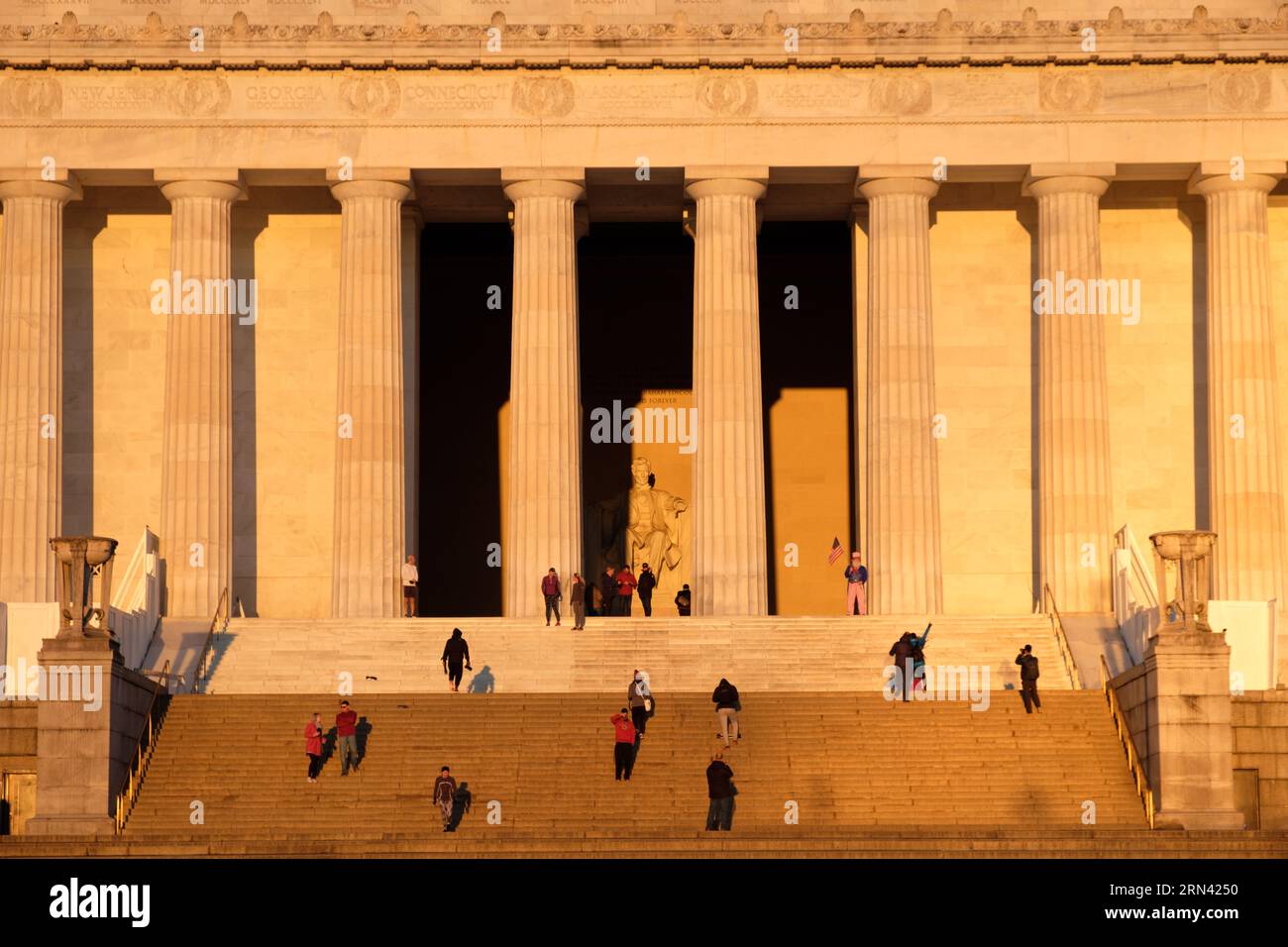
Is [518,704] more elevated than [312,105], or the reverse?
[312,105]

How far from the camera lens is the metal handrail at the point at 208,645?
54.5 m

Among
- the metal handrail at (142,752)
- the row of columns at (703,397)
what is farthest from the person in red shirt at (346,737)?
the row of columns at (703,397)

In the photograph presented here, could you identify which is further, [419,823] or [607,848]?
[419,823]

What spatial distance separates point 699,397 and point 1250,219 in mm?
13530

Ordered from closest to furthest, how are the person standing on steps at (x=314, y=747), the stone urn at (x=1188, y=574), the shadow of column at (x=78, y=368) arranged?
the stone urn at (x=1188, y=574) < the person standing on steps at (x=314, y=747) < the shadow of column at (x=78, y=368)

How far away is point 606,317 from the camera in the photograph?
73.1 metres

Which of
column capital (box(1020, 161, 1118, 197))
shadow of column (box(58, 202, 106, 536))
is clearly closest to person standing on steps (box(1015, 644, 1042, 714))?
column capital (box(1020, 161, 1118, 197))

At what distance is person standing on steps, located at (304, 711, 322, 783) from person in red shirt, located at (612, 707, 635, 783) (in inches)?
203

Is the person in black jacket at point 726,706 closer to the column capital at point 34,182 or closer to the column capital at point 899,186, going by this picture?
the column capital at point 899,186

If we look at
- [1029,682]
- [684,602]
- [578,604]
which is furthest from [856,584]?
[1029,682]

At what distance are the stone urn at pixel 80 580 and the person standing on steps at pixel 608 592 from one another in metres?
18.9

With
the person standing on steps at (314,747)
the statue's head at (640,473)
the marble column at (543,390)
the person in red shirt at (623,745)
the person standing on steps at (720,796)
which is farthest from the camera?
the statue's head at (640,473)
